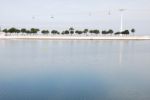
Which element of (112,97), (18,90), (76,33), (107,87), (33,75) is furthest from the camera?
(76,33)

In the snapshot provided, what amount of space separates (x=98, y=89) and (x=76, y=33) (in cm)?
5987

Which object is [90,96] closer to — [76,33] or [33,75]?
[33,75]

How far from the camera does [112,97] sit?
576 centimetres

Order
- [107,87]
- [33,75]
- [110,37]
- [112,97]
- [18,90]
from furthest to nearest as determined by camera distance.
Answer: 1. [110,37]
2. [33,75]
3. [107,87]
4. [18,90]
5. [112,97]

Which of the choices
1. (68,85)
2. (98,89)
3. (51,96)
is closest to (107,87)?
(98,89)

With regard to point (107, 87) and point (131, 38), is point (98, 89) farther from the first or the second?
point (131, 38)

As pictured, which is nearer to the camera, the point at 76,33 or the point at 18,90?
the point at 18,90

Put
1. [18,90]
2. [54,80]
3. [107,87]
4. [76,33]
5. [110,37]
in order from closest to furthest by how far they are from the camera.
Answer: [18,90] → [107,87] → [54,80] → [110,37] → [76,33]

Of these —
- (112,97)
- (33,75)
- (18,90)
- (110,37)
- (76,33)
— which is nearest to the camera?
(112,97)

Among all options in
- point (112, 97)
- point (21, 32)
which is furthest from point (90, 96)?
point (21, 32)

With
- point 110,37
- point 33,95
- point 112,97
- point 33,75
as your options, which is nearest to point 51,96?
point 33,95

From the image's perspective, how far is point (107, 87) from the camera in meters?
6.96

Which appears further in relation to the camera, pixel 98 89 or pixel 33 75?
pixel 33 75

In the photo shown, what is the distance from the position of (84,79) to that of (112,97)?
2469 mm
